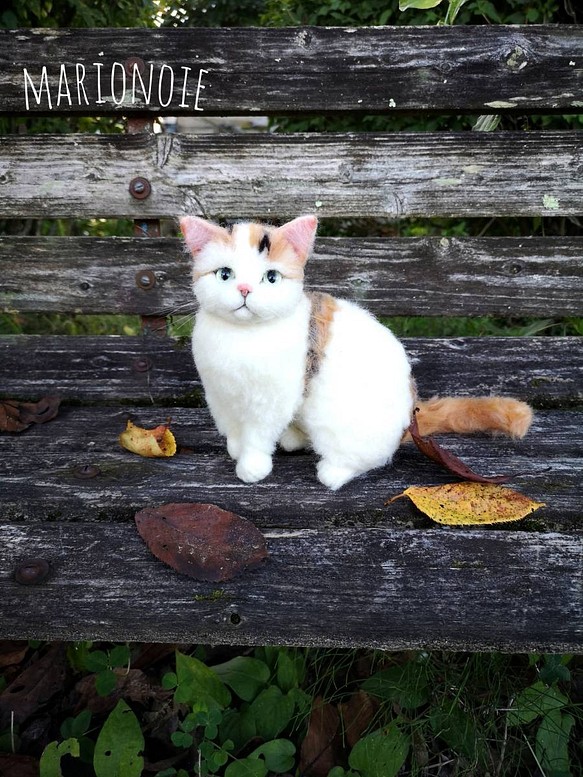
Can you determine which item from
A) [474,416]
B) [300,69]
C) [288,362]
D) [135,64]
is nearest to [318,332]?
[288,362]

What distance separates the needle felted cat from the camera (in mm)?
1171

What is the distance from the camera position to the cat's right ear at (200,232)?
1.17 m

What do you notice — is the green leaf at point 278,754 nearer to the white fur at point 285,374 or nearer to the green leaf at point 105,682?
the green leaf at point 105,682

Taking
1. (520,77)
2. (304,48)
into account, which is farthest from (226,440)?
(520,77)

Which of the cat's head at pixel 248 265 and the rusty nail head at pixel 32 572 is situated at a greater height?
the cat's head at pixel 248 265

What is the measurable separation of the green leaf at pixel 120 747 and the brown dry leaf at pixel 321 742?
0.30m

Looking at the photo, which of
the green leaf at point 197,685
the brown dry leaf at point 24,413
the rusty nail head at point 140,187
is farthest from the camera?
the rusty nail head at point 140,187

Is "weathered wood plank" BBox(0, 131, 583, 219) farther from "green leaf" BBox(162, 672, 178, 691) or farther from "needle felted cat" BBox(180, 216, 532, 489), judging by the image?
"green leaf" BBox(162, 672, 178, 691)

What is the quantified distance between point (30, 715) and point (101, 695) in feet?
0.53

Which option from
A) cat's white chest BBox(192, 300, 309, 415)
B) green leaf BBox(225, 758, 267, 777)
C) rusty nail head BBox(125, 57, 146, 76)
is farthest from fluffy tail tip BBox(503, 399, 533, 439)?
rusty nail head BBox(125, 57, 146, 76)

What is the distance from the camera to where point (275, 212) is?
1.88m

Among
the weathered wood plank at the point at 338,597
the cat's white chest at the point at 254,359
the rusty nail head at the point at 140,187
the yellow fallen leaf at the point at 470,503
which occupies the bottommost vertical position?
the weathered wood plank at the point at 338,597

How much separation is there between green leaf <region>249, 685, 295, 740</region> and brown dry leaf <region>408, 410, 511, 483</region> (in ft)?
1.66

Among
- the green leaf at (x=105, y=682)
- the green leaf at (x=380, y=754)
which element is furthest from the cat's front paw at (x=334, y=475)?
the green leaf at (x=105, y=682)
